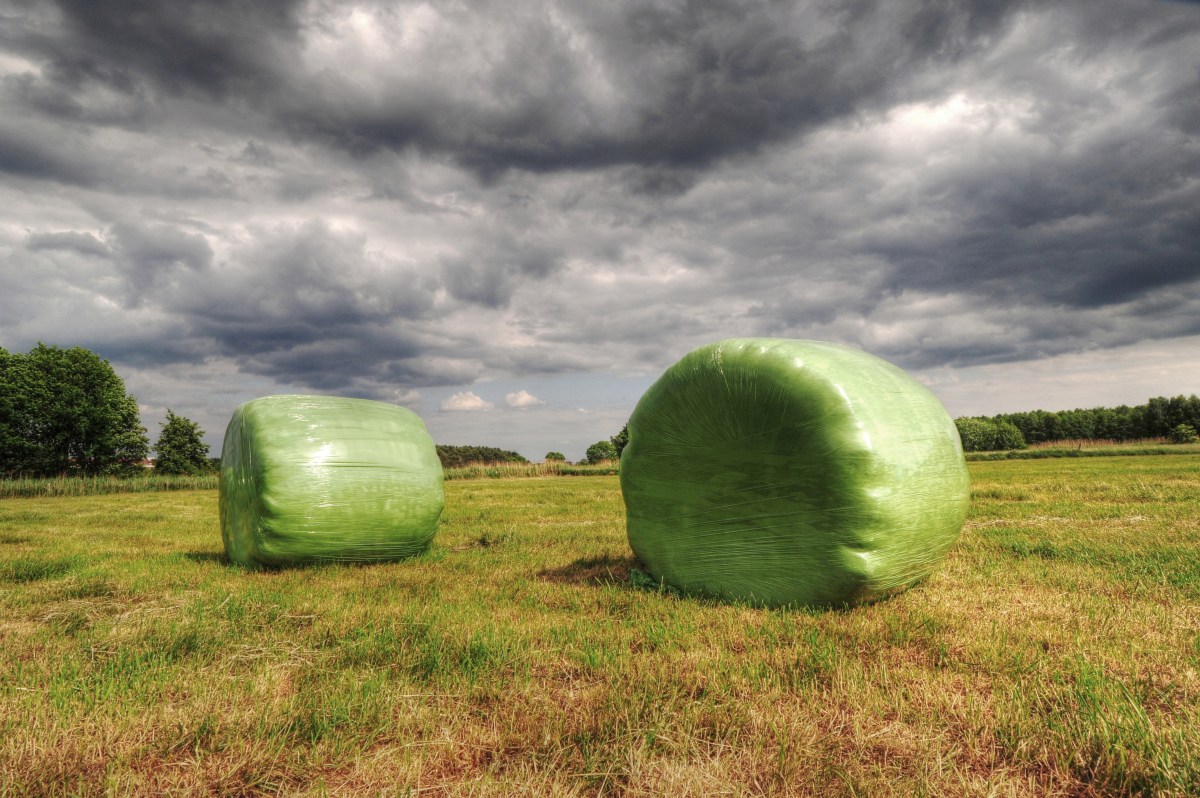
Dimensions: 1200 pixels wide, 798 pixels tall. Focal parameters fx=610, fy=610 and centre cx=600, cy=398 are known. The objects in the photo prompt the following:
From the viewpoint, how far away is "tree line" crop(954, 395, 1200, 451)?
90.9 metres

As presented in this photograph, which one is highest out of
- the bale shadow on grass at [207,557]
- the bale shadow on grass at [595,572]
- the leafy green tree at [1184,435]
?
the bale shadow on grass at [207,557]

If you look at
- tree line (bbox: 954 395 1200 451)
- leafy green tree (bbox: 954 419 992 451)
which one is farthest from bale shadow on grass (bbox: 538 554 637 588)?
leafy green tree (bbox: 954 419 992 451)

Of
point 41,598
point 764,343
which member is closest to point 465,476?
point 41,598

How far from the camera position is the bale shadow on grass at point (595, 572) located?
5789 millimetres

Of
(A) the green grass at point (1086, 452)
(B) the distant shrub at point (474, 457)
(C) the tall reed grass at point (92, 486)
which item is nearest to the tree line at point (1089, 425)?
(A) the green grass at point (1086, 452)

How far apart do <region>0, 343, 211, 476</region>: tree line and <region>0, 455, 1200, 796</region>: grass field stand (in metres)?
47.2

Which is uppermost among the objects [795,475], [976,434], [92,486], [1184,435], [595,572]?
[795,475]

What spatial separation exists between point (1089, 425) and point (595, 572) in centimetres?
14747

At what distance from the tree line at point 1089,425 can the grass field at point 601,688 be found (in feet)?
288

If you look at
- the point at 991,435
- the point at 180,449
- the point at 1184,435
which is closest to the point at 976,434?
the point at 991,435

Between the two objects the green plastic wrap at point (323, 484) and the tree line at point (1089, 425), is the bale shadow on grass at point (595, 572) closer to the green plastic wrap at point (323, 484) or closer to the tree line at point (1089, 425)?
the green plastic wrap at point (323, 484)

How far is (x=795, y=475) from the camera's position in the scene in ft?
14.7

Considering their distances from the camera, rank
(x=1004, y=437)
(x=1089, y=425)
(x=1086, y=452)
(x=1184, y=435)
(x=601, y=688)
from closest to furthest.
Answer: (x=601, y=688) → (x=1086, y=452) → (x=1184, y=435) → (x=1004, y=437) → (x=1089, y=425)

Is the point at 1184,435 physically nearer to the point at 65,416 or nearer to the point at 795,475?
the point at 795,475
